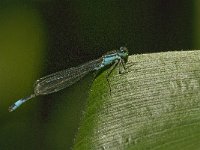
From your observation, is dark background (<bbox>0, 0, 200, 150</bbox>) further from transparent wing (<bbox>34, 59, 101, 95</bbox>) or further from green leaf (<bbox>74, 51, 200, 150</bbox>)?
green leaf (<bbox>74, 51, 200, 150</bbox>)

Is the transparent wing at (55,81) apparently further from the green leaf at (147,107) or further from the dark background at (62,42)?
the green leaf at (147,107)

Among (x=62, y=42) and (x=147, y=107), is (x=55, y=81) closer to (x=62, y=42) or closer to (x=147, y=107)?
(x=62, y=42)

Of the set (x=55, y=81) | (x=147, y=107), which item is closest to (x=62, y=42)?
(x=55, y=81)

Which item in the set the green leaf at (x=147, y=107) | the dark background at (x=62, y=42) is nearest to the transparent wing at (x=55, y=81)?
the dark background at (x=62, y=42)

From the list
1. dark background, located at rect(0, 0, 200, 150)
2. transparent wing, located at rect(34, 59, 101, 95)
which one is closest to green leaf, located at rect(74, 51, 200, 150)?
transparent wing, located at rect(34, 59, 101, 95)

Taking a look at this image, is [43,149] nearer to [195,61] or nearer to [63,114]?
[63,114]

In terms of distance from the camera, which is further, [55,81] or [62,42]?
[62,42]
